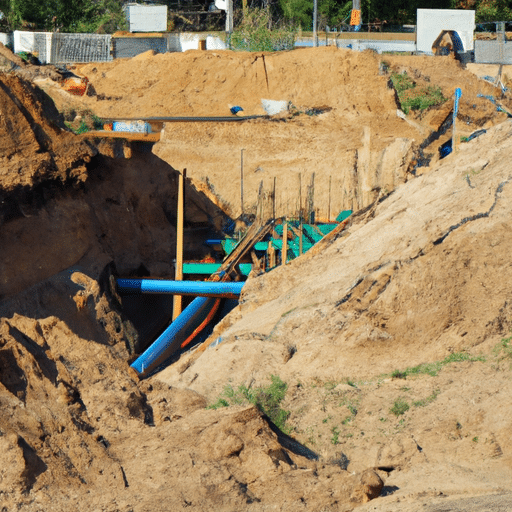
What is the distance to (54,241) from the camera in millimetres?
11930

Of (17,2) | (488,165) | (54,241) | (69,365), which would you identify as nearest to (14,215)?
(54,241)

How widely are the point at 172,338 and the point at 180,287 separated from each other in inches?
40.8

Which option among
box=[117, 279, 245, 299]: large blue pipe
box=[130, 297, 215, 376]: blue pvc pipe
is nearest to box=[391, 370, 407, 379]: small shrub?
box=[130, 297, 215, 376]: blue pvc pipe

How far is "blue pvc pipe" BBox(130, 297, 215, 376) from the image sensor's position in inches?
455

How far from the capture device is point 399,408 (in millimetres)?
8414

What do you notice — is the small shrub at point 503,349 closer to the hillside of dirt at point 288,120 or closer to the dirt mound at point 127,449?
the dirt mound at point 127,449

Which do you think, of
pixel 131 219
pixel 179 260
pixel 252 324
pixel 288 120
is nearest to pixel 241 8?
pixel 288 120

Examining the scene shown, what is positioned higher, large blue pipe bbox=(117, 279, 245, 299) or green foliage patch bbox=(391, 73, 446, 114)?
green foliage patch bbox=(391, 73, 446, 114)

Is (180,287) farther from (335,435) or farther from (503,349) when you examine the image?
(503,349)

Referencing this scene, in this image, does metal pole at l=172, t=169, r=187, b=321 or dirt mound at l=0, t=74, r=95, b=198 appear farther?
metal pole at l=172, t=169, r=187, b=321

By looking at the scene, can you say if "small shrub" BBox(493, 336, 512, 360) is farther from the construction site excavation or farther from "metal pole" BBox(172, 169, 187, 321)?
"metal pole" BBox(172, 169, 187, 321)

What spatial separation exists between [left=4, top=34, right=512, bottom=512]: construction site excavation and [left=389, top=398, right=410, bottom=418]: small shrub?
0.03 metres

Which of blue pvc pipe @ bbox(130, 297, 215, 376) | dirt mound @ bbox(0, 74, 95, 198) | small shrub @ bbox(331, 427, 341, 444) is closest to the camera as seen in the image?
small shrub @ bbox(331, 427, 341, 444)

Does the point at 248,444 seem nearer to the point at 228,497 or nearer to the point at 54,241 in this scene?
the point at 228,497
